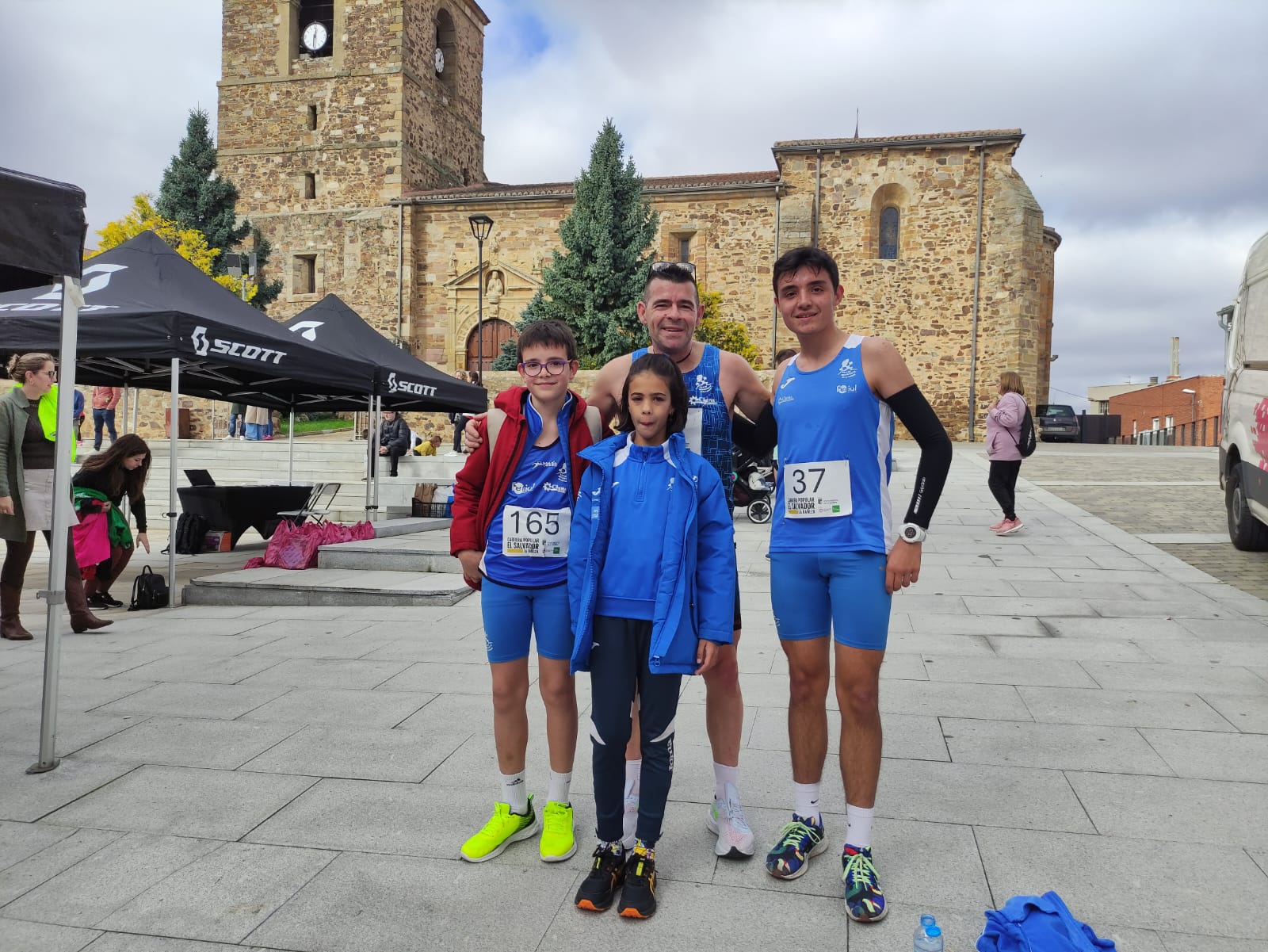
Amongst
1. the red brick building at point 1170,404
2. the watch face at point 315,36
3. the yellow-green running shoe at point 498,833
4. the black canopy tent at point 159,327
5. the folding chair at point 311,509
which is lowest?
the yellow-green running shoe at point 498,833

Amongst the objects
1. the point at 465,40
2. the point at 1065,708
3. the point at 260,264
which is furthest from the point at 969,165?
the point at 1065,708

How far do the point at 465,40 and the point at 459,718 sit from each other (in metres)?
41.4

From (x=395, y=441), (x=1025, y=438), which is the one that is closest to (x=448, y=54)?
(x=395, y=441)

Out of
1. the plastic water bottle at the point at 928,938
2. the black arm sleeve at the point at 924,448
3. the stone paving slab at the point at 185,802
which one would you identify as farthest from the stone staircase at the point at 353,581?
the plastic water bottle at the point at 928,938

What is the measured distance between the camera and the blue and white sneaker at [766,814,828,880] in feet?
8.63

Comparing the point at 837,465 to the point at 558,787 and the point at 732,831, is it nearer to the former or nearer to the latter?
the point at 732,831

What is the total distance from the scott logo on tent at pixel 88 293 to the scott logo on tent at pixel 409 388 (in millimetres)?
3268

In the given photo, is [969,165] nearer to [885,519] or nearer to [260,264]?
[260,264]

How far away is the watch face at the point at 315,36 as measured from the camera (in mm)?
36750

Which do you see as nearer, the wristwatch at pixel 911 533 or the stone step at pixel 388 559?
the wristwatch at pixel 911 533

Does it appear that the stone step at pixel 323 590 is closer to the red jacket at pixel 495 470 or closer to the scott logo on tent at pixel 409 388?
the scott logo on tent at pixel 409 388

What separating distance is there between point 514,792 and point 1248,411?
834cm

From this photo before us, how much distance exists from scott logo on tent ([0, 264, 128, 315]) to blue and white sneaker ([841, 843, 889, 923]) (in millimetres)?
6647

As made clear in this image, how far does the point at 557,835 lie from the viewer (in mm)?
2775
